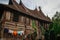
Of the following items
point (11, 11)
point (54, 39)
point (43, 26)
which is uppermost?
point (11, 11)

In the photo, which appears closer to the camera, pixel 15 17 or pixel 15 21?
pixel 15 17

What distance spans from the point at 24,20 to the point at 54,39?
25.2 ft

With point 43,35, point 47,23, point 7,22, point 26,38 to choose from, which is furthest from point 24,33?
point 47,23

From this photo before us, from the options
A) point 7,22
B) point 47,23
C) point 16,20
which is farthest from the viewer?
point 47,23

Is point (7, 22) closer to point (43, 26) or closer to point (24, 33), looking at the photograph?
point (24, 33)

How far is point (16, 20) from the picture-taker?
86.8 ft

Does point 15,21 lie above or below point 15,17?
below

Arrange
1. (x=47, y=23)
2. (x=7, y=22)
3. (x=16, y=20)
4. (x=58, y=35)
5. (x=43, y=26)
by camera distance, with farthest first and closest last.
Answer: (x=47, y=23), (x=43, y=26), (x=58, y=35), (x=16, y=20), (x=7, y=22)

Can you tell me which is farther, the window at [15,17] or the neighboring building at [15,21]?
the window at [15,17]

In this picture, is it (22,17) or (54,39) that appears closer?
(22,17)

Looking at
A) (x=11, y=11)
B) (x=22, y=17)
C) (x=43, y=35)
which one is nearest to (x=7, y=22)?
(x=11, y=11)

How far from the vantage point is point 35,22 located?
104ft

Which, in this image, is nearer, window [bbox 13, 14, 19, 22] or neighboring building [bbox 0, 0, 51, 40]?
neighboring building [bbox 0, 0, 51, 40]

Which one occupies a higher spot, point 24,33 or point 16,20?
point 16,20
